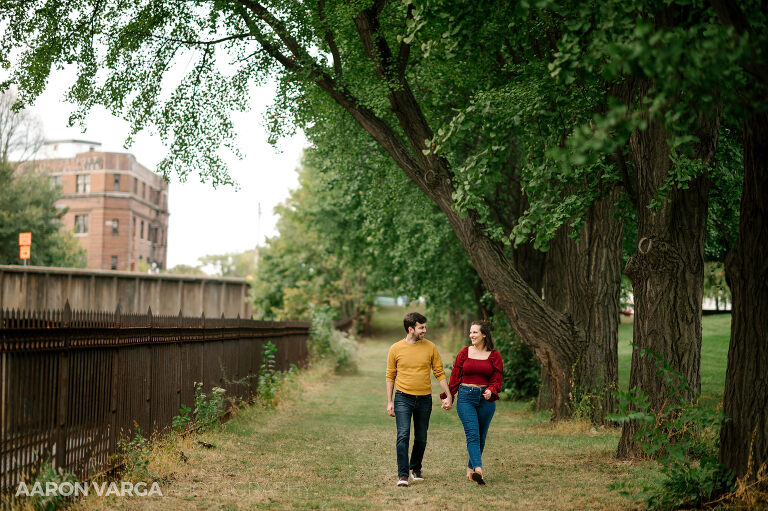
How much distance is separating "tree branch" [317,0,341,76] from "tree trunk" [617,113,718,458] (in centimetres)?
547

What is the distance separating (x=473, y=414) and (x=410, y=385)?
768 mm

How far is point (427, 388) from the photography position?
9.02m

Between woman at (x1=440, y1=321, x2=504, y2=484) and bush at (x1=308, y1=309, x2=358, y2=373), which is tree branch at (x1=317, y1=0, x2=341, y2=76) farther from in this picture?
bush at (x1=308, y1=309, x2=358, y2=373)

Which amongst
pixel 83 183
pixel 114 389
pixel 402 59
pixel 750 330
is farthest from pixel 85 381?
pixel 83 183

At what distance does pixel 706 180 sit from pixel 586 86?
5.97 ft

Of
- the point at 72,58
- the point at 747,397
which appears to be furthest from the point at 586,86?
the point at 72,58

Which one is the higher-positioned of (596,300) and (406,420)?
(596,300)

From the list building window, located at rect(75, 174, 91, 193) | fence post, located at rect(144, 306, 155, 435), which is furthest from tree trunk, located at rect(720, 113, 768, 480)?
building window, located at rect(75, 174, 91, 193)

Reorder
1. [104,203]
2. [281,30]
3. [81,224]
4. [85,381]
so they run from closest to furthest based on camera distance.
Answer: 1. [85,381]
2. [281,30]
3. [104,203]
4. [81,224]

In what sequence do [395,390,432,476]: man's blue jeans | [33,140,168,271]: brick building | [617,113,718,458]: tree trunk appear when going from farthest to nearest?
[33,140,168,271]: brick building
[617,113,718,458]: tree trunk
[395,390,432,476]: man's blue jeans

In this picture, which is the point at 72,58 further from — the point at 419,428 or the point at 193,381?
the point at 419,428

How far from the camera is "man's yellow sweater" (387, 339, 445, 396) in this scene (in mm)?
8867

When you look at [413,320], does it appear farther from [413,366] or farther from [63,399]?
[63,399]

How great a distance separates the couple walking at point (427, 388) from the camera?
8859 millimetres
